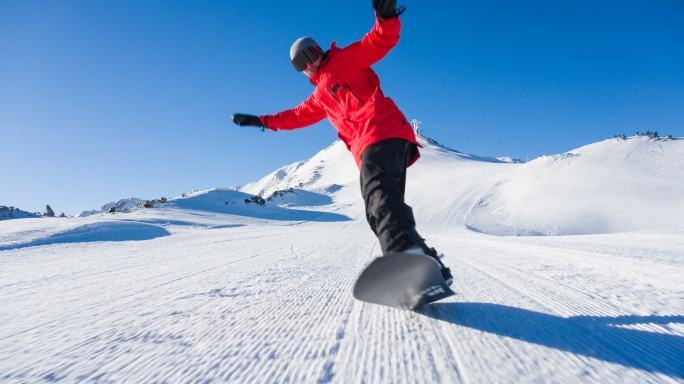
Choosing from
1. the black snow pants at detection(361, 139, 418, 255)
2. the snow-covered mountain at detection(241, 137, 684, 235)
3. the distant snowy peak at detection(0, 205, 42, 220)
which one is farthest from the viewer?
the snow-covered mountain at detection(241, 137, 684, 235)

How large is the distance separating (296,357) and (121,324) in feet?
2.92

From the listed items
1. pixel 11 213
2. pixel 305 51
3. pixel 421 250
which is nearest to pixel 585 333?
pixel 421 250

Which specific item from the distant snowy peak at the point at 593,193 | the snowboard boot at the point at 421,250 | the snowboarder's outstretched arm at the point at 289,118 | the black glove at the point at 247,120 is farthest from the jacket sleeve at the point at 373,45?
the distant snowy peak at the point at 593,193

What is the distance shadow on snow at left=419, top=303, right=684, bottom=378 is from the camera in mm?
1038

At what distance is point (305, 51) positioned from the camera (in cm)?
229

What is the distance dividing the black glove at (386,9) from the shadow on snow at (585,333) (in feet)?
5.12

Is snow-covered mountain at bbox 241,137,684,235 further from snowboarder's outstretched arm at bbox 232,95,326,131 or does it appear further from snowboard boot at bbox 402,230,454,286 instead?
snowboard boot at bbox 402,230,454,286

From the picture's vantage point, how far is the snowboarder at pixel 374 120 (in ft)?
5.56

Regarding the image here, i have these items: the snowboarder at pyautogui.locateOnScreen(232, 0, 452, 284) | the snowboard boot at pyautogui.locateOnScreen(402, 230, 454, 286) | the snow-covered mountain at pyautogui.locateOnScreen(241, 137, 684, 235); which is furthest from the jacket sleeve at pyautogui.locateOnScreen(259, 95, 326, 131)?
the snow-covered mountain at pyautogui.locateOnScreen(241, 137, 684, 235)

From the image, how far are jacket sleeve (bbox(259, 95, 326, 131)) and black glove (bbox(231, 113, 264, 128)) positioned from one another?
0.15 feet

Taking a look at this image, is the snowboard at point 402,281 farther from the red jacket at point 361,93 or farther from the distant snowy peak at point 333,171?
the distant snowy peak at point 333,171

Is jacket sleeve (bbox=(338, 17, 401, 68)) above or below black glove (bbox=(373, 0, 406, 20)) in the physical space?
below

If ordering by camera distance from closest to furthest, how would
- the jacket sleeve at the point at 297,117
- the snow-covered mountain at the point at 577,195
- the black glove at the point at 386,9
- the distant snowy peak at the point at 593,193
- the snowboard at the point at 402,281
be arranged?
1. the snowboard at the point at 402,281
2. the black glove at the point at 386,9
3. the jacket sleeve at the point at 297,117
4. the distant snowy peak at the point at 593,193
5. the snow-covered mountain at the point at 577,195

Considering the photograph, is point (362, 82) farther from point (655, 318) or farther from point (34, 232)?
point (34, 232)
